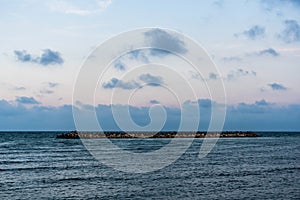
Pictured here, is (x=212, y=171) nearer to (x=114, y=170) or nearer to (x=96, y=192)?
(x=114, y=170)

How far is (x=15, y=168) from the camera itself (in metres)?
52.1

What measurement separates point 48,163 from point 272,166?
28.5m

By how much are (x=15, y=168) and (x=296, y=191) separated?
32.2 meters

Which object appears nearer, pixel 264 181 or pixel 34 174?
pixel 264 181

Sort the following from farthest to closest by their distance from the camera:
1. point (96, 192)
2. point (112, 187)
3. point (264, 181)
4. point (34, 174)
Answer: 1. point (34, 174)
2. point (264, 181)
3. point (112, 187)
4. point (96, 192)

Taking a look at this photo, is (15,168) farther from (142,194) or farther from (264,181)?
(264,181)

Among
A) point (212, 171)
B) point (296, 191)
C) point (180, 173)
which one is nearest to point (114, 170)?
point (180, 173)

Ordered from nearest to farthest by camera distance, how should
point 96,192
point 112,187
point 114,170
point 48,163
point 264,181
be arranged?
point 96,192, point 112,187, point 264,181, point 114,170, point 48,163

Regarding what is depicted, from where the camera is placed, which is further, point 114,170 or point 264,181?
point 114,170

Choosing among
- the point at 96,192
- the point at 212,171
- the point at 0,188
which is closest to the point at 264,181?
the point at 212,171

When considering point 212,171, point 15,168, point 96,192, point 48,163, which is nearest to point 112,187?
point 96,192

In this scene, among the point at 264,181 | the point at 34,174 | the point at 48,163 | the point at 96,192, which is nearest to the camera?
the point at 96,192

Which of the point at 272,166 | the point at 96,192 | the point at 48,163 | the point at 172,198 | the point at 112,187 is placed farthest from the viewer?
the point at 48,163

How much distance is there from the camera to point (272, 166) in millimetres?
54094
